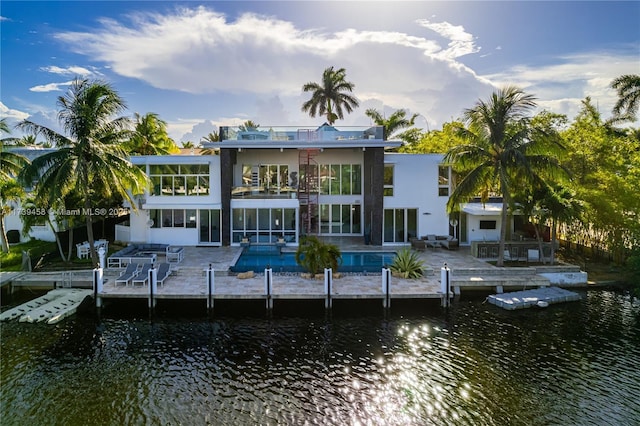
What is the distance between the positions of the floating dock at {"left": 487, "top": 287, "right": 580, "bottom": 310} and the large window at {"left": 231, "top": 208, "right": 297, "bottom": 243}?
12093 millimetres

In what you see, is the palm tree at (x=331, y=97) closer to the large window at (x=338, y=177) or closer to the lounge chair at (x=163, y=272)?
the large window at (x=338, y=177)

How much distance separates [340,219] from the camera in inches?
1057

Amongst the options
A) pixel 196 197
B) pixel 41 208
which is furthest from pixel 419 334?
pixel 41 208

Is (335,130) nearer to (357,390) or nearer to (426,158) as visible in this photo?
(426,158)

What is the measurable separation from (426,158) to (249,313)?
14.4 meters

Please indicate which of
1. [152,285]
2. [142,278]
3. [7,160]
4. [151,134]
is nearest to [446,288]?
[152,285]

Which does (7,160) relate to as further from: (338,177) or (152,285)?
(338,177)

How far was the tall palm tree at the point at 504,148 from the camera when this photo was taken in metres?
18.2

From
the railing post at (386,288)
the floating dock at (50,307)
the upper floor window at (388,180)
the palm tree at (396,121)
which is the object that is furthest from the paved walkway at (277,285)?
the palm tree at (396,121)

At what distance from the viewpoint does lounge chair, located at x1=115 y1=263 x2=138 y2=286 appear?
16.8 meters

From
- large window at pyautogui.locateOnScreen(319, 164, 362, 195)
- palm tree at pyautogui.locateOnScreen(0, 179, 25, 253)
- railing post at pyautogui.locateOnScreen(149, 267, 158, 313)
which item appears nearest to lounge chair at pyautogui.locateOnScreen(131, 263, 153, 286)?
railing post at pyautogui.locateOnScreen(149, 267, 158, 313)

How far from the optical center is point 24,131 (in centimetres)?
1820

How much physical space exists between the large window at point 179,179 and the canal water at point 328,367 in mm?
9446

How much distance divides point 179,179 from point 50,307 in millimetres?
10446
